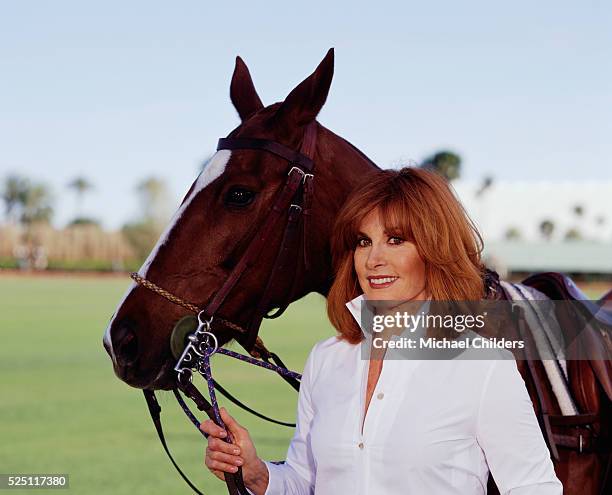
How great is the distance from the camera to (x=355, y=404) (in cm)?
219

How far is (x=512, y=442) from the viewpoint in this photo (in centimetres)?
203

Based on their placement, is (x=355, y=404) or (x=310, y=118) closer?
(x=355, y=404)

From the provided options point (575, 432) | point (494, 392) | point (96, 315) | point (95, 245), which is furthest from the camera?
point (95, 245)

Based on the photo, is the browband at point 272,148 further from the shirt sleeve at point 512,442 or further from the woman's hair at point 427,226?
the shirt sleeve at point 512,442

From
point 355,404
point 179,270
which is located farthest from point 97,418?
point 355,404

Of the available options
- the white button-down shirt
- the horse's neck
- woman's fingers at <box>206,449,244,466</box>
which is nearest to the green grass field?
the horse's neck

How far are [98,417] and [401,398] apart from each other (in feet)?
27.7

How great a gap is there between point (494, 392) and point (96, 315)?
25150 millimetres

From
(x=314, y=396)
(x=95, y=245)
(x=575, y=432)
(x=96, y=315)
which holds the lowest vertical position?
(x=95, y=245)

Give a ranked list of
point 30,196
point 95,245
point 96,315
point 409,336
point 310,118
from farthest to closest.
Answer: point 30,196 → point 95,245 → point 96,315 → point 310,118 → point 409,336

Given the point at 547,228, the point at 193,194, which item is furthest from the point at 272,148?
the point at 547,228

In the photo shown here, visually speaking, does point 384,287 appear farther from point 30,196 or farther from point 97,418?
point 30,196

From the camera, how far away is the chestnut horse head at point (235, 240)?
9.11 feet

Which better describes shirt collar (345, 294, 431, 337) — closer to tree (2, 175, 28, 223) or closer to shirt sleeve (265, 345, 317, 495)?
shirt sleeve (265, 345, 317, 495)
